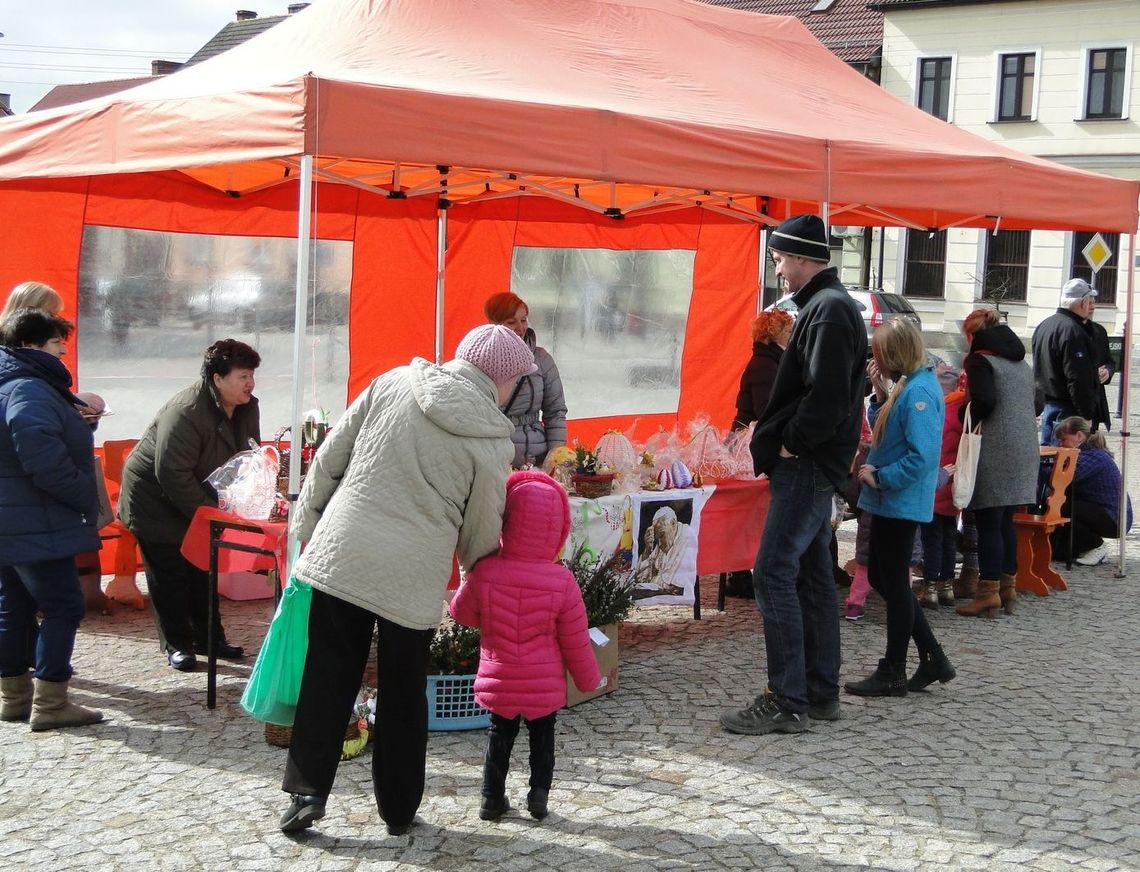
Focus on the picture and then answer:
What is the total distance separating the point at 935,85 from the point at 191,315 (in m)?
27.1

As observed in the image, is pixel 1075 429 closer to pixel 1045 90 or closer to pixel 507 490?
pixel 507 490

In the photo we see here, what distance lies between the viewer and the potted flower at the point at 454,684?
16.0 ft

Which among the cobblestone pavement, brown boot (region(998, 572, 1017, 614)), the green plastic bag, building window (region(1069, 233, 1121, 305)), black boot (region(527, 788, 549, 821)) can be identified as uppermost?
building window (region(1069, 233, 1121, 305))

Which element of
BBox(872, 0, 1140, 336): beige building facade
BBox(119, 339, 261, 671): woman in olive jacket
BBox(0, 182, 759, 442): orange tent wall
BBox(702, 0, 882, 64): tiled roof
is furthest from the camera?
BBox(702, 0, 882, 64): tiled roof

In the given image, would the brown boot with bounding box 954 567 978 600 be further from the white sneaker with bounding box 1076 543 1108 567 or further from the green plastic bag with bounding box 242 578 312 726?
the green plastic bag with bounding box 242 578 312 726

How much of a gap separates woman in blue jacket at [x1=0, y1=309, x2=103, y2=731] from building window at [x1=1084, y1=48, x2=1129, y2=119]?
28765 mm

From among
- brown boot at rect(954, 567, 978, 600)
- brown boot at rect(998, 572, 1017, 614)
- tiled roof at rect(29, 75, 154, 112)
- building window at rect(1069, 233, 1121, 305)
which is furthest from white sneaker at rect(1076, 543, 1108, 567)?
tiled roof at rect(29, 75, 154, 112)

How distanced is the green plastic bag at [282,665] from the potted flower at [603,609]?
1.40 meters

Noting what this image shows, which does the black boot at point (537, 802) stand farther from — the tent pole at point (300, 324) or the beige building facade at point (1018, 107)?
the beige building facade at point (1018, 107)

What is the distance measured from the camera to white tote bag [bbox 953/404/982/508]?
267 inches

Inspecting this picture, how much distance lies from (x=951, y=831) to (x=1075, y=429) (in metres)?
4.87

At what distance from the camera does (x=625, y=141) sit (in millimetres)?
5309

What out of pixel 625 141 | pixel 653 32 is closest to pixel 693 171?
pixel 625 141

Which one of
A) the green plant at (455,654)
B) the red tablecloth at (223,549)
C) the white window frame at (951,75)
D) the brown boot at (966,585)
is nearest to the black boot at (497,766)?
the green plant at (455,654)
